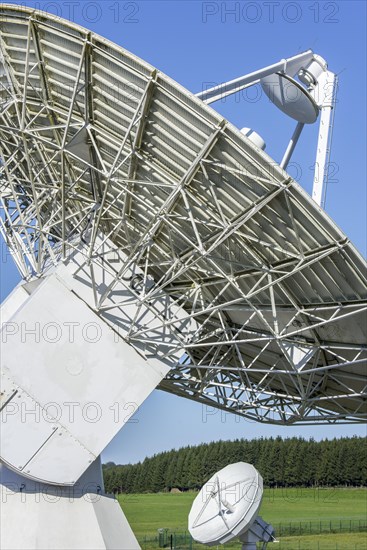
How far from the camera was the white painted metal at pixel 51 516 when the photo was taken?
73.3 feet

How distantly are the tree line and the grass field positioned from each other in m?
1.51

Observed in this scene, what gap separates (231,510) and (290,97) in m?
11.3

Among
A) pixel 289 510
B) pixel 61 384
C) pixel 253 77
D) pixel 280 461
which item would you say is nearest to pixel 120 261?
pixel 61 384

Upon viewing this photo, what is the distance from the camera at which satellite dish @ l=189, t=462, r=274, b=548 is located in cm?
2442

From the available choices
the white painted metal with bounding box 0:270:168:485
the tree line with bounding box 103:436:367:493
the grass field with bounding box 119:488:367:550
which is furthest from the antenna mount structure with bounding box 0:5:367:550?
the tree line with bounding box 103:436:367:493

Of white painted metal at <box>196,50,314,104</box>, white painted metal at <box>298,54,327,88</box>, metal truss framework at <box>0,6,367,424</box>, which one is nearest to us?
metal truss framework at <box>0,6,367,424</box>

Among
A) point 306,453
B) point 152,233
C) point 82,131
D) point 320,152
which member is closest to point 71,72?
point 82,131

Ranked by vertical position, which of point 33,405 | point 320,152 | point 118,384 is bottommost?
point 33,405

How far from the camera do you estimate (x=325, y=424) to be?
28.7 meters

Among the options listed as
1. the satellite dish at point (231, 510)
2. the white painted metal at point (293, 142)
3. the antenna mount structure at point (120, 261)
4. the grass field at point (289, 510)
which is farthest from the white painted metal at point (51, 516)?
the grass field at point (289, 510)

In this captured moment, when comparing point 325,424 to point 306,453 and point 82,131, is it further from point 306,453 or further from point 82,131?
point 306,453

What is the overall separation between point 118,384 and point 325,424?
859 cm

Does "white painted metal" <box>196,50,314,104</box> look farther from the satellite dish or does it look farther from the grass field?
the grass field

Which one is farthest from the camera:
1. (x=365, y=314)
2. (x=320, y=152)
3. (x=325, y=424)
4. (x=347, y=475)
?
(x=347, y=475)
